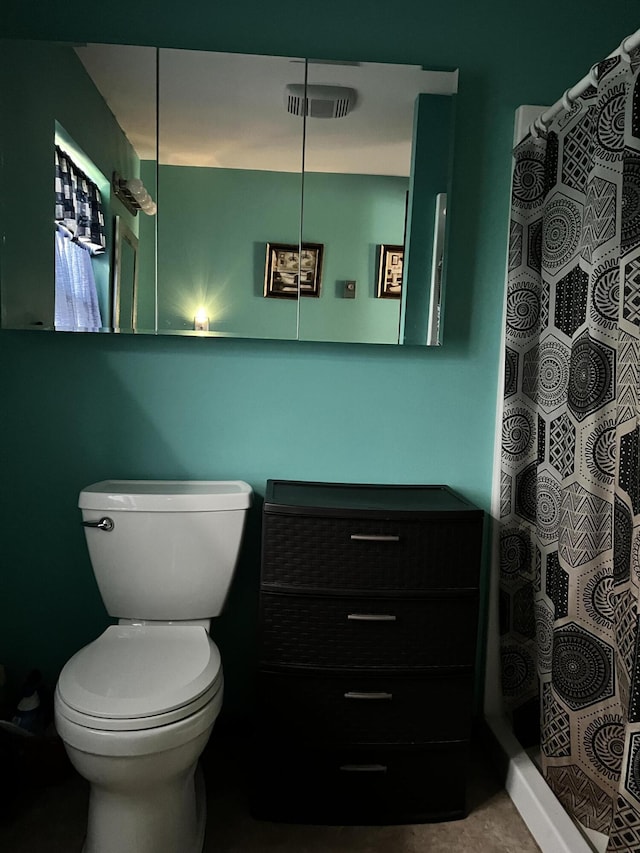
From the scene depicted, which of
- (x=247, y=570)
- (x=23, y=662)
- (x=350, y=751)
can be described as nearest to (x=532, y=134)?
(x=247, y=570)

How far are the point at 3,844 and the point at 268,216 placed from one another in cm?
183

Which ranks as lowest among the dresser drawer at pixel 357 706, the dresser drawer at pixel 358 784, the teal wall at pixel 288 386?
the dresser drawer at pixel 358 784

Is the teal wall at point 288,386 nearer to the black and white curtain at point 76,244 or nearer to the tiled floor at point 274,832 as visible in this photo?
the black and white curtain at point 76,244

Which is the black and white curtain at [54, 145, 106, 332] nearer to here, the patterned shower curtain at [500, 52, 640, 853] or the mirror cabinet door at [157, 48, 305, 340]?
the mirror cabinet door at [157, 48, 305, 340]

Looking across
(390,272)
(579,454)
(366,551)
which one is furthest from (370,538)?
(390,272)

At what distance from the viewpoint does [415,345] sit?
2.10 meters

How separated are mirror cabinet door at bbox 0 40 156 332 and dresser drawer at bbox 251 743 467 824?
4.44 ft

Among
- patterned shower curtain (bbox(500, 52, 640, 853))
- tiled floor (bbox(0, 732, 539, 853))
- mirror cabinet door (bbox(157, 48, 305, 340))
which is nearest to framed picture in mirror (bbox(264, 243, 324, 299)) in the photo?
mirror cabinet door (bbox(157, 48, 305, 340))

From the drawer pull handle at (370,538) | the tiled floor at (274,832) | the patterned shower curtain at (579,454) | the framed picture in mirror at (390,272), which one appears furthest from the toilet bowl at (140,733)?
the framed picture in mirror at (390,272)

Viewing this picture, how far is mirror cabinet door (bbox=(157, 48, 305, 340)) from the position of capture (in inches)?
77.0

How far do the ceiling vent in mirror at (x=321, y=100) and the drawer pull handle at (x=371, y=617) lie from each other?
144 cm

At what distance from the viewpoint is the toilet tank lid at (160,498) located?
1.88 meters

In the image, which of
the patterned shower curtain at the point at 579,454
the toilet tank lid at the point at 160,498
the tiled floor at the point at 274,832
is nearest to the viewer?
the patterned shower curtain at the point at 579,454

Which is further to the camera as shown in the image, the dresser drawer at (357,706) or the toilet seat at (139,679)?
the dresser drawer at (357,706)
